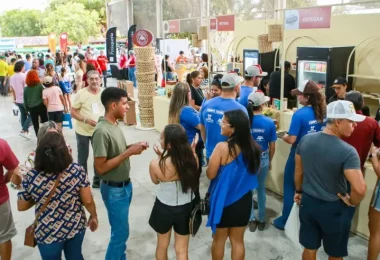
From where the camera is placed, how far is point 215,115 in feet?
11.7

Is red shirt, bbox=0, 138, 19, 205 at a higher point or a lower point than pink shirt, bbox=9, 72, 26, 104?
lower

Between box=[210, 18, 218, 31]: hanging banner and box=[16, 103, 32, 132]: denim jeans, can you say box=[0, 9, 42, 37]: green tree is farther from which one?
box=[210, 18, 218, 31]: hanging banner

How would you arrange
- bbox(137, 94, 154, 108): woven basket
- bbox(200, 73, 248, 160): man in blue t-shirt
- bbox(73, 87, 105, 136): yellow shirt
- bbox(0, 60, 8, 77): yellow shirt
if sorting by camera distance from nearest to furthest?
bbox(200, 73, 248, 160): man in blue t-shirt → bbox(73, 87, 105, 136): yellow shirt → bbox(137, 94, 154, 108): woven basket → bbox(0, 60, 8, 77): yellow shirt

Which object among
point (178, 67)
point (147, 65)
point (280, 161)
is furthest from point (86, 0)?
point (280, 161)

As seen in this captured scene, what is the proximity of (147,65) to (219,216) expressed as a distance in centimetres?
546

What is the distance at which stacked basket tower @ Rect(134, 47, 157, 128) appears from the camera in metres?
7.56

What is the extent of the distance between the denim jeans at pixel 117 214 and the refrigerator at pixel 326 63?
A: 4.00 metres

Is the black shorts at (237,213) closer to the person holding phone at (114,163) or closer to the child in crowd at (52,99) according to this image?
the person holding phone at (114,163)

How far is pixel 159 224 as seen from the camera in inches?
102

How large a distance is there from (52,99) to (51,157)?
4.42m

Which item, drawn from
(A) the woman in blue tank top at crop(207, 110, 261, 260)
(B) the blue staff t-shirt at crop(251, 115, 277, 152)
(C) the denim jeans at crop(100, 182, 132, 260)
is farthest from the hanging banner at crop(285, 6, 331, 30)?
(C) the denim jeans at crop(100, 182, 132, 260)

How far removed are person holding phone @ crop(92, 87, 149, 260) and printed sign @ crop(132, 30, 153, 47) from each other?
4.92 meters

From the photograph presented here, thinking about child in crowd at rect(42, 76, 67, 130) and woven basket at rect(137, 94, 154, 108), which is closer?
child in crowd at rect(42, 76, 67, 130)

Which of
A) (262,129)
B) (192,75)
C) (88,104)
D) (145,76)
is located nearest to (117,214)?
(262,129)
